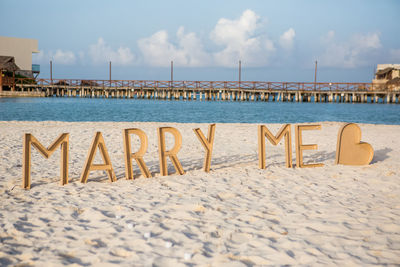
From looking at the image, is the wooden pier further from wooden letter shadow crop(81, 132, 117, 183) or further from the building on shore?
wooden letter shadow crop(81, 132, 117, 183)

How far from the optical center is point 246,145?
8750mm

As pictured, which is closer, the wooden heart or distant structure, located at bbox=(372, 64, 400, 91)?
the wooden heart

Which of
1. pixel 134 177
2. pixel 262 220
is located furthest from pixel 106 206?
pixel 262 220

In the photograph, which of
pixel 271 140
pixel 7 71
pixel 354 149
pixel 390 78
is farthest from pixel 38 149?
pixel 390 78

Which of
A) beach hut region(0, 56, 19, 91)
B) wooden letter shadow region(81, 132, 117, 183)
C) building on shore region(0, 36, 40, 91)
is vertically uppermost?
building on shore region(0, 36, 40, 91)

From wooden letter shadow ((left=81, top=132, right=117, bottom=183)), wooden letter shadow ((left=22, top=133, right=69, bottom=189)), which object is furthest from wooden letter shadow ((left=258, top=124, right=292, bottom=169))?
wooden letter shadow ((left=22, top=133, right=69, bottom=189))

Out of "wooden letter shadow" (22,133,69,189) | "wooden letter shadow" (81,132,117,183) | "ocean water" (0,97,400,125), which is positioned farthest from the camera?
"ocean water" (0,97,400,125)

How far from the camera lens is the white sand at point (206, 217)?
2.81 meters

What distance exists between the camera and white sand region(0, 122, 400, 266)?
2.81 meters

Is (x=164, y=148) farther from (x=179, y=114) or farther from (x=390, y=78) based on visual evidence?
(x=390, y=78)

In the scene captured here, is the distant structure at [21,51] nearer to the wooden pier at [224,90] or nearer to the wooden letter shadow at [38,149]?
the wooden pier at [224,90]

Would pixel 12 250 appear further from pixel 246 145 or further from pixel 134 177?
pixel 246 145

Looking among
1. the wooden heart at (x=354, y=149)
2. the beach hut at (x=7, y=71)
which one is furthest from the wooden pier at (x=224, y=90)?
the wooden heart at (x=354, y=149)

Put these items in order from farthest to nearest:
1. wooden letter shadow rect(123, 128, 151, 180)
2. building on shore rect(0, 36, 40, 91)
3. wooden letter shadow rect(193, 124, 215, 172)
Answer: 1. building on shore rect(0, 36, 40, 91)
2. wooden letter shadow rect(193, 124, 215, 172)
3. wooden letter shadow rect(123, 128, 151, 180)
